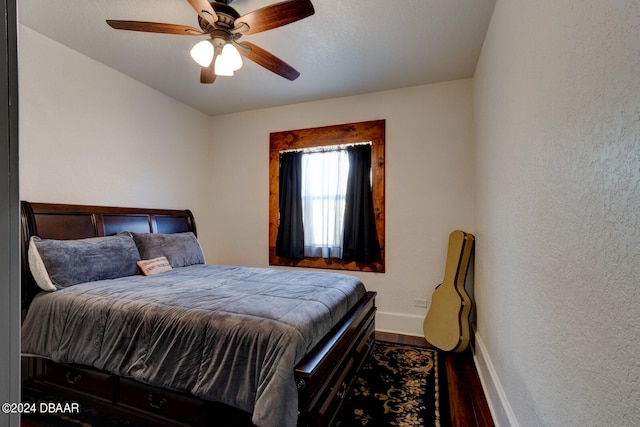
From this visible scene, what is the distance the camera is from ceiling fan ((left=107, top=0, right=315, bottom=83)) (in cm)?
167

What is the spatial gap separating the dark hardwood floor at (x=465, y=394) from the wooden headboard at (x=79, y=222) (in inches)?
118

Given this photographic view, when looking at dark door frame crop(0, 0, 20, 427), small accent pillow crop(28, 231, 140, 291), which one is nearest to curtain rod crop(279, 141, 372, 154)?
small accent pillow crop(28, 231, 140, 291)

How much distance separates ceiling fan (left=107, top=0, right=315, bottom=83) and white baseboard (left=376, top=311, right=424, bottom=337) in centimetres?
270

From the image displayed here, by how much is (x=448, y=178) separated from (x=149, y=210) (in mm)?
3279

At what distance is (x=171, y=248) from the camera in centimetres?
310

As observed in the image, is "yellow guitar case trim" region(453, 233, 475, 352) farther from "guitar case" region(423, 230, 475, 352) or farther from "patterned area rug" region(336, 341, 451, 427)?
"patterned area rug" region(336, 341, 451, 427)

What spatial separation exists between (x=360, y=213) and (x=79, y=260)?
2599mm

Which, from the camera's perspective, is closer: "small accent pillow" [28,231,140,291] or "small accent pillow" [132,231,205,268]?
"small accent pillow" [28,231,140,291]

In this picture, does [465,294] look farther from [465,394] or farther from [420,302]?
[465,394]

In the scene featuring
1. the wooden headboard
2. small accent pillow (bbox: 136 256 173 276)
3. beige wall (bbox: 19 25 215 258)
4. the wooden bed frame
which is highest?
beige wall (bbox: 19 25 215 258)

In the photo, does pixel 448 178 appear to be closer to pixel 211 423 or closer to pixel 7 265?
pixel 211 423

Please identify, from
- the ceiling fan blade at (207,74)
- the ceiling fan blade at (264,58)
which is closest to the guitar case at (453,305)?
the ceiling fan blade at (264,58)

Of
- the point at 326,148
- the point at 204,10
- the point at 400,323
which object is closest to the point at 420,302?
the point at 400,323

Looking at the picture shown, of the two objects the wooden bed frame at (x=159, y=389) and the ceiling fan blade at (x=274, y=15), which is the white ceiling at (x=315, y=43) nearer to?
the ceiling fan blade at (x=274, y=15)
